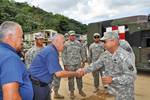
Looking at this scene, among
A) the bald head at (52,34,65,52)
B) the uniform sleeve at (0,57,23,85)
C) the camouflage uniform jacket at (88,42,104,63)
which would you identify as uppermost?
the bald head at (52,34,65,52)

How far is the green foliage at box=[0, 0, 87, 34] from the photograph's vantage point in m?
47.4

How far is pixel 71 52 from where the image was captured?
10.6 metres

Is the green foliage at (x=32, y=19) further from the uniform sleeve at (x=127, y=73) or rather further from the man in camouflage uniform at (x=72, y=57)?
the uniform sleeve at (x=127, y=73)

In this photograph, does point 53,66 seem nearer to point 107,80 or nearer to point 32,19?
point 107,80

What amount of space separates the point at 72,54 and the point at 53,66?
504 cm

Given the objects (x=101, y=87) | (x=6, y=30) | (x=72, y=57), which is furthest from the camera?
(x=101, y=87)

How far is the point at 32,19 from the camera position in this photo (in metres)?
56.8

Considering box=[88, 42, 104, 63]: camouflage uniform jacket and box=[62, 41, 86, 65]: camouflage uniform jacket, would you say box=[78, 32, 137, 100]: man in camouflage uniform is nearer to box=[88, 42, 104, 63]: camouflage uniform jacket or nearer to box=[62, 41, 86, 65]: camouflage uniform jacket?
box=[62, 41, 86, 65]: camouflage uniform jacket

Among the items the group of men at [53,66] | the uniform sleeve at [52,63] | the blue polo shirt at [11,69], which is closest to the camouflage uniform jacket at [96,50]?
the group of men at [53,66]

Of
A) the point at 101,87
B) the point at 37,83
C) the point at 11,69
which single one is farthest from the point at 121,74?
the point at 101,87

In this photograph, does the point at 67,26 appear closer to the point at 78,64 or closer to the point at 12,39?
the point at 78,64

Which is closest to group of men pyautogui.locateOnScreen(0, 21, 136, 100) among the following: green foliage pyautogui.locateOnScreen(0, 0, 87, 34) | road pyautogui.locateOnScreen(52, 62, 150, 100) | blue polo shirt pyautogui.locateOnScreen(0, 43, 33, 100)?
blue polo shirt pyautogui.locateOnScreen(0, 43, 33, 100)

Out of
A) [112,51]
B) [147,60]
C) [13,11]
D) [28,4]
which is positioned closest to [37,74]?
[112,51]

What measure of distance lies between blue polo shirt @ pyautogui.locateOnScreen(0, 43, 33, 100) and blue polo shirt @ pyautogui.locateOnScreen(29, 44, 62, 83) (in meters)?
2.05
